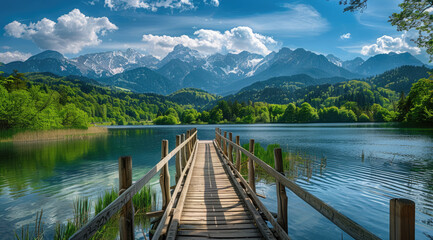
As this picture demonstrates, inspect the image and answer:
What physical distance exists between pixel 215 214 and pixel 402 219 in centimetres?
463

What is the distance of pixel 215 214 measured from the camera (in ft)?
19.0

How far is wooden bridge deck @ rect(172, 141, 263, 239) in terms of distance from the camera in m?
4.68

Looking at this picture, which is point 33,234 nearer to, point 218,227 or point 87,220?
point 87,220

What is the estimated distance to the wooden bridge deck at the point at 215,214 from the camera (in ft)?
15.4

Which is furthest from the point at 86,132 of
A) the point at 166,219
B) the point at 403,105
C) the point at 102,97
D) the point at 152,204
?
the point at 102,97

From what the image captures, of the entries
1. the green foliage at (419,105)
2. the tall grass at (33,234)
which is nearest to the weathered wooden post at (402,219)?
the tall grass at (33,234)

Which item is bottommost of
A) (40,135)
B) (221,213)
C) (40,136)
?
(221,213)

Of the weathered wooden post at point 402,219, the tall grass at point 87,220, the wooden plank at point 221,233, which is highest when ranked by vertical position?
the weathered wooden post at point 402,219

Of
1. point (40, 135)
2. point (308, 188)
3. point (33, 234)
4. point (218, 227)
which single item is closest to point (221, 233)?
point (218, 227)

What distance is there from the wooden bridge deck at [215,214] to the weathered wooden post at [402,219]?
10.2 feet

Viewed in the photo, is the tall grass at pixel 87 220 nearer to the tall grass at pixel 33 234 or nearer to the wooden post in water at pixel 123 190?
the tall grass at pixel 33 234

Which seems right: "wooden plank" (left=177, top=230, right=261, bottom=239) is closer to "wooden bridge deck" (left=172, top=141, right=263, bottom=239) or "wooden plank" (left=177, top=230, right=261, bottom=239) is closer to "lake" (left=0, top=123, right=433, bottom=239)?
"wooden bridge deck" (left=172, top=141, right=263, bottom=239)

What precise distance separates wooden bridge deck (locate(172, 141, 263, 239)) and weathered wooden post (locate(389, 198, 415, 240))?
3.12 meters

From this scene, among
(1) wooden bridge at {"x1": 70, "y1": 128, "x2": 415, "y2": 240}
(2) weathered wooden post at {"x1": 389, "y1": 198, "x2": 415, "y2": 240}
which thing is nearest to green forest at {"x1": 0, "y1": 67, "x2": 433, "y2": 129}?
(1) wooden bridge at {"x1": 70, "y1": 128, "x2": 415, "y2": 240}
